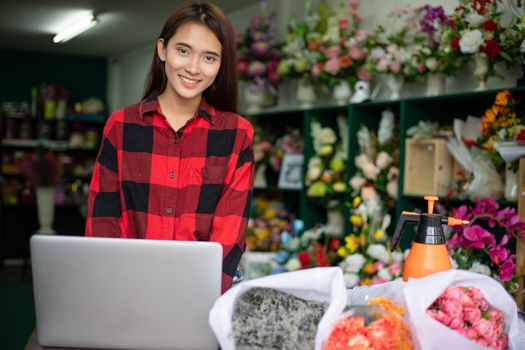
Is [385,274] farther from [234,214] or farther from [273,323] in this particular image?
[273,323]

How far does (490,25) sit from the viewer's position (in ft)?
10.1

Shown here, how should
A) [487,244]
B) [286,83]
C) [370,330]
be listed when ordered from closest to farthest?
[370,330] → [487,244] → [286,83]

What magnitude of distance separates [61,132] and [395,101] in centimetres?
682

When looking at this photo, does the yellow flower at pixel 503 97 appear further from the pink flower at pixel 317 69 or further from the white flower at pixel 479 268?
the pink flower at pixel 317 69

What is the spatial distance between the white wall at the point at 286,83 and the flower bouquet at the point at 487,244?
100cm

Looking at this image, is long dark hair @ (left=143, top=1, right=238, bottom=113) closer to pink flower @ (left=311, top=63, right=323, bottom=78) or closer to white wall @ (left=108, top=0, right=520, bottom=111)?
white wall @ (left=108, top=0, right=520, bottom=111)

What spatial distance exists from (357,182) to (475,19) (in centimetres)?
120

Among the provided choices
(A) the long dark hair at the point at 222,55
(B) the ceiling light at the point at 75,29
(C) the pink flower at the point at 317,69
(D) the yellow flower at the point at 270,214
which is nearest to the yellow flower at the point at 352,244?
(C) the pink flower at the point at 317,69

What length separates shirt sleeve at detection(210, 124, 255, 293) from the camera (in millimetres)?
1637

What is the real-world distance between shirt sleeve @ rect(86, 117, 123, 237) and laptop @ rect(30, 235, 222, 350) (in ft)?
1.64

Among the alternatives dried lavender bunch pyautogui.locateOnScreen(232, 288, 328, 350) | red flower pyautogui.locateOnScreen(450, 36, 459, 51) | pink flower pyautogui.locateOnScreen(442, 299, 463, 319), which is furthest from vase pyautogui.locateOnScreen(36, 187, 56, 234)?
pink flower pyautogui.locateOnScreen(442, 299, 463, 319)

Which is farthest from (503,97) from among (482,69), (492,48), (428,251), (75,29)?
(75,29)

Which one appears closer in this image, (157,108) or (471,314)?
(471,314)

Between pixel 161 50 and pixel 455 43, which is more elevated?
pixel 455 43
